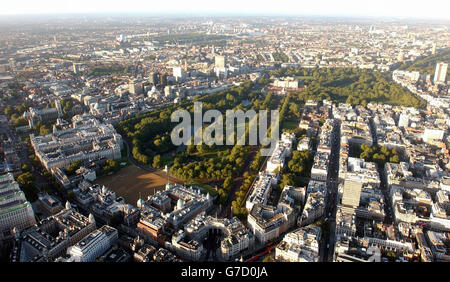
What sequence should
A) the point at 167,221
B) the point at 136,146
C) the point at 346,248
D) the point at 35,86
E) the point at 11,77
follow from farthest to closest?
the point at 11,77 → the point at 35,86 → the point at 136,146 → the point at 167,221 → the point at 346,248

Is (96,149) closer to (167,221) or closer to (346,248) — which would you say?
(167,221)

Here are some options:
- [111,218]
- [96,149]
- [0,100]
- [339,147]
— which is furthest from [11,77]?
[339,147]

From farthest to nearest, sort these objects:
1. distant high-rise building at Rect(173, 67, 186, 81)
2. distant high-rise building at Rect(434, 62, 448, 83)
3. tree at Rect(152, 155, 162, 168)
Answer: distant high-rise building at Rect(173, 67, 186, 81)
distant high-rise building at Rect(434, 62, 448, 83)
tree at Rect(152, 155, 162, 168)

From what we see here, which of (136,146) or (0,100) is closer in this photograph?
(136,146)
